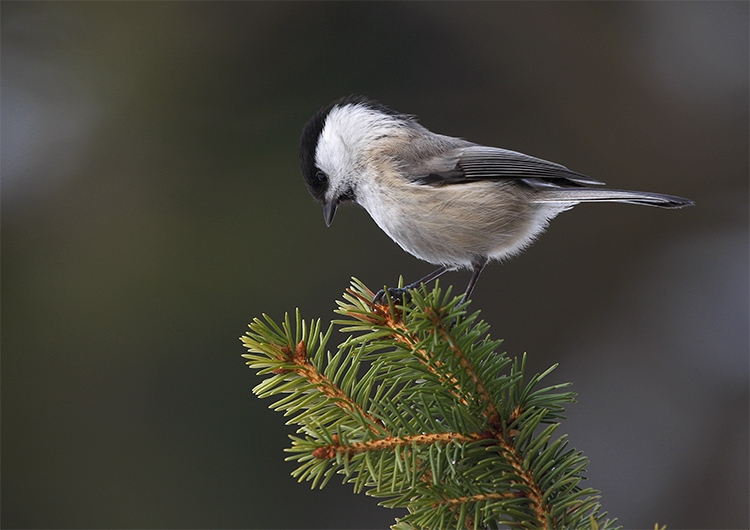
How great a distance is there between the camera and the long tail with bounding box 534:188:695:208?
1.48m

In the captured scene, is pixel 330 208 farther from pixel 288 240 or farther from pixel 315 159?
pixel 288 240

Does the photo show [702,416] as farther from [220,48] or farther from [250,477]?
[220,48]

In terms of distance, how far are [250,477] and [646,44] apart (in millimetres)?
2998

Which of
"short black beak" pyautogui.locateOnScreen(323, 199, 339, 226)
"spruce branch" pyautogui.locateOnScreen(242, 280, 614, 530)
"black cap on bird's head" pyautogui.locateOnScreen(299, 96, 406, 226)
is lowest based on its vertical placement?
"spruce branch" pyautogui.locateOnScreen(242, 280, 614, 530)

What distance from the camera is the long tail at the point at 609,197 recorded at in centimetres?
148

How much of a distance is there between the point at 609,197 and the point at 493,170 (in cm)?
35

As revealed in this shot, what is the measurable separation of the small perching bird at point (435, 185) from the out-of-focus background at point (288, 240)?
1010 mm

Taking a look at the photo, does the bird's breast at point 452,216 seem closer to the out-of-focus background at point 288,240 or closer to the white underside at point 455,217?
the white underside at point 455,217

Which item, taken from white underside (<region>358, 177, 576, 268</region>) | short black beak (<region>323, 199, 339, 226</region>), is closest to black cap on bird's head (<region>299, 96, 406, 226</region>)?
short black beak (<region>323, 199, 339, 226</region>)

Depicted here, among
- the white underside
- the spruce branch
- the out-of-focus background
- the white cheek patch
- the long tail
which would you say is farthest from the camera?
the out-of-focus background

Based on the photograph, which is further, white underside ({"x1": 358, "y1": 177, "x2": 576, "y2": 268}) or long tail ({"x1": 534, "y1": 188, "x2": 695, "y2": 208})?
white underside ({"x1": 358, "y1": 177, "x2": 576, "y2": 268})

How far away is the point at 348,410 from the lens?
3.71 feet

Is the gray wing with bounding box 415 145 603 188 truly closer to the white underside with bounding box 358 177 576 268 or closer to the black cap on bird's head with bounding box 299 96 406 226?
the white underside with bounding box 358 177 576 268

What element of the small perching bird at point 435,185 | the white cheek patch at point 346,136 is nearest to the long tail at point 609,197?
the small perching bird at point 435,185
